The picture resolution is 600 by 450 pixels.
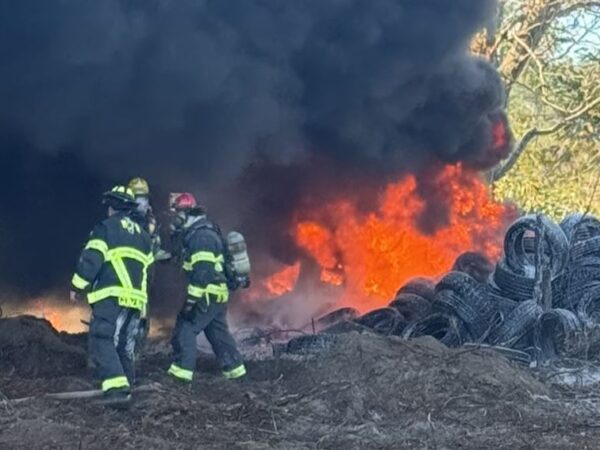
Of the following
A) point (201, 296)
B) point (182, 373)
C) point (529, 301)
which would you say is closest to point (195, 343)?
point (182, 373)

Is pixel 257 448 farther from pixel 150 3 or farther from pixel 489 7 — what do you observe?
pixel 489 7

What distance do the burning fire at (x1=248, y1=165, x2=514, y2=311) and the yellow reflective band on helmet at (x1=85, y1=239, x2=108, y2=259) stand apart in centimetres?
633

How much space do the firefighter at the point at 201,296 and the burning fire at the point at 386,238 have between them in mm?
4982

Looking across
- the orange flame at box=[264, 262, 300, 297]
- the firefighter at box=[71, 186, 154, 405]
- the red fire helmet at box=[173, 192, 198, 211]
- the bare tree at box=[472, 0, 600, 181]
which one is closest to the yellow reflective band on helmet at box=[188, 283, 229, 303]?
the firefighter at box=[71, 186, 154, 405]

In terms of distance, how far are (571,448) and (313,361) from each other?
294 centimetres

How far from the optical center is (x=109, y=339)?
776 cm

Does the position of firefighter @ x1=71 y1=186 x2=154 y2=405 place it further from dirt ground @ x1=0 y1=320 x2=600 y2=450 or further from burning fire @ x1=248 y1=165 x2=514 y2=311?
burning fire @ x1=248 y1=165 x2=514 y2=311

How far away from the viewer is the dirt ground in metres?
6.80

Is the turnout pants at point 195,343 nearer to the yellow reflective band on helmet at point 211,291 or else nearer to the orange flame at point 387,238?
the yellow reflective band on helmet at point 211,291

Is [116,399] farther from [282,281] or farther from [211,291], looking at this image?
[282,281]

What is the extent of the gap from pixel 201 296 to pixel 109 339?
1.16 meters

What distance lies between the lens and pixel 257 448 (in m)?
6.57

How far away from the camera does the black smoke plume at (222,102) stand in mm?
11961

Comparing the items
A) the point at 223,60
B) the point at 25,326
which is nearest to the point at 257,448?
the point at 25,326
